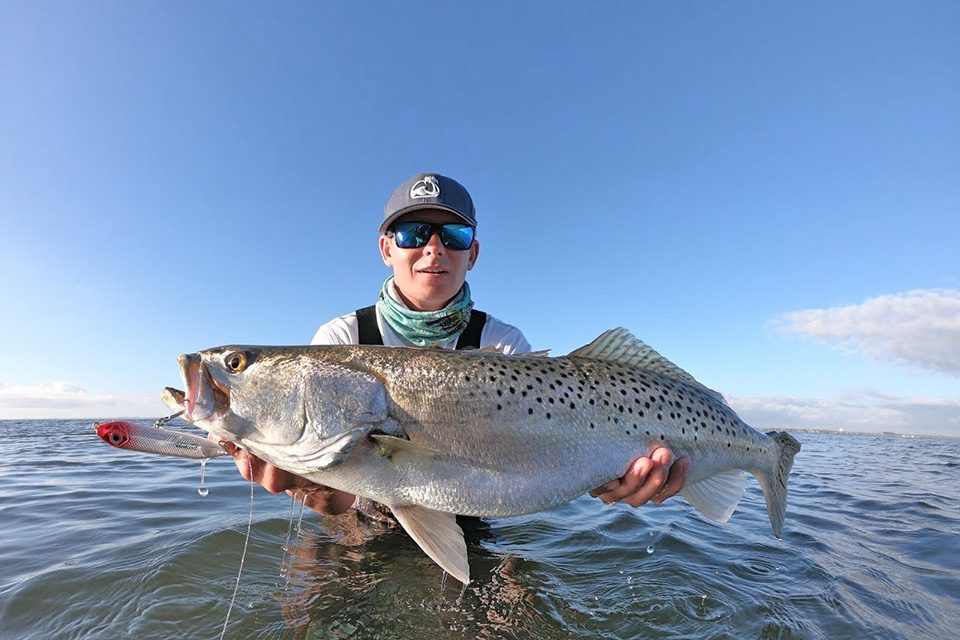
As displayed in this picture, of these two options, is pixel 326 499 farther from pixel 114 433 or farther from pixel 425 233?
pixel 425 233

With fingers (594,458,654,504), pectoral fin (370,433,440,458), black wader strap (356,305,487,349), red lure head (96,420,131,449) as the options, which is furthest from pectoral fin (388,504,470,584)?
black wader strap (356,305,487,349)

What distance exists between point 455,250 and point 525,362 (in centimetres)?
223

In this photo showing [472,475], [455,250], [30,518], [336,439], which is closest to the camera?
[336,439]

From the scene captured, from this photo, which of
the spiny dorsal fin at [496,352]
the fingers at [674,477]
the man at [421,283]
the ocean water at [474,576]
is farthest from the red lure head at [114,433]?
the fingers at [674,477]

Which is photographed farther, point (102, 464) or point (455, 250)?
point (102, 464)

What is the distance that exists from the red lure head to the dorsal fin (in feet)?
11.0

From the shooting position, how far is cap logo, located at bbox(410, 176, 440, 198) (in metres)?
5.42

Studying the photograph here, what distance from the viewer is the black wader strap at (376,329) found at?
5.93 meters

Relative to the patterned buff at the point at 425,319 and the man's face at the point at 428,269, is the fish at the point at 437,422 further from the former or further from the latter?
the man's face at the point at 428,269

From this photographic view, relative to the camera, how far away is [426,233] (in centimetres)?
557

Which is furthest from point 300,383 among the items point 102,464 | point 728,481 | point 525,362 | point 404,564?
point 102,464

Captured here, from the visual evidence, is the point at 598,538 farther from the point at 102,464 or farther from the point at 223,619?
the point at 102,464

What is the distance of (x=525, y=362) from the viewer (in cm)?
391

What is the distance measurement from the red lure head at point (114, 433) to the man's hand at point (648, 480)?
11.3 feet
